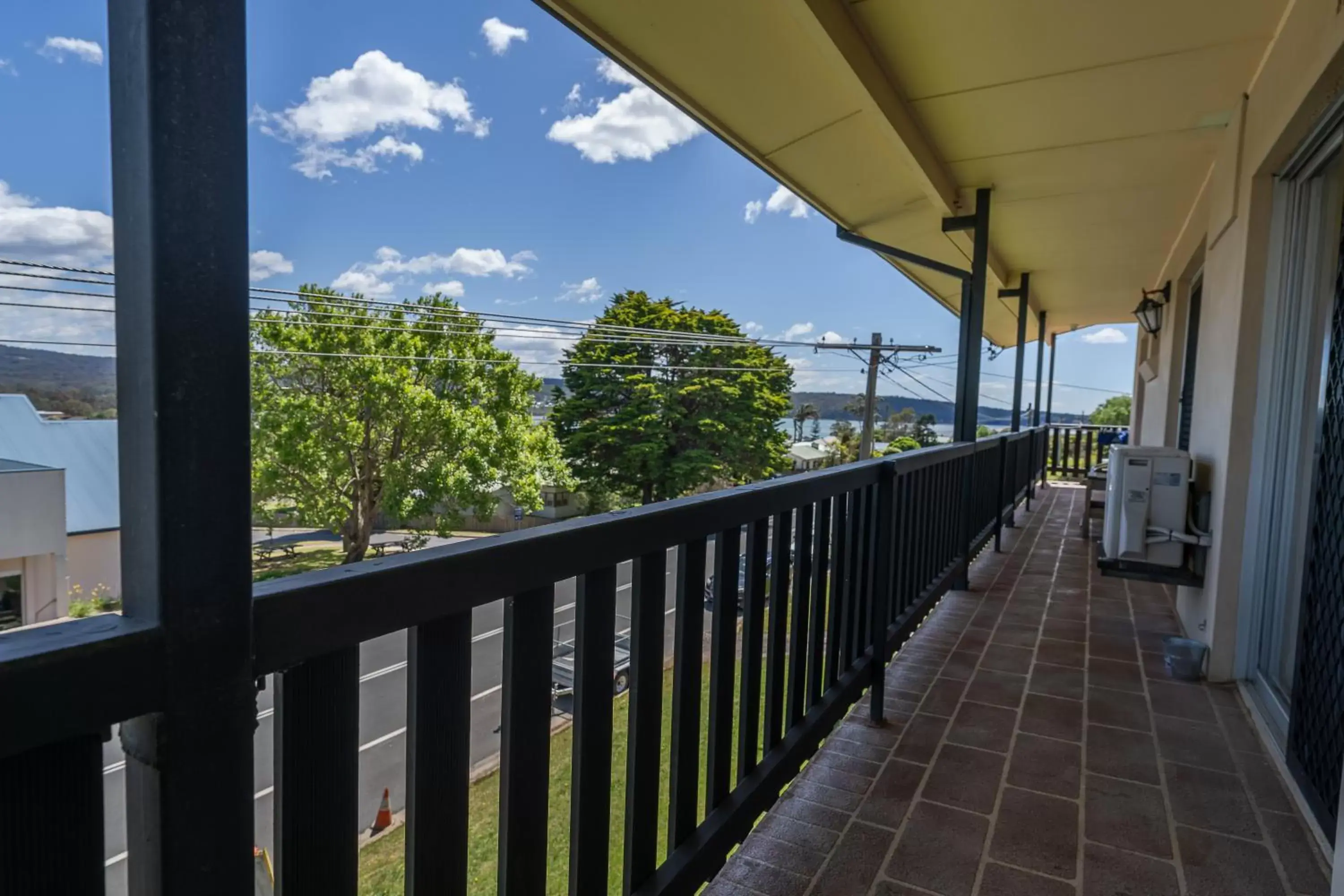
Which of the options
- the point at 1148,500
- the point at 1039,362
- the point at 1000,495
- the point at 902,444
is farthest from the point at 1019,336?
the point at 902,444

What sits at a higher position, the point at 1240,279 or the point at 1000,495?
the point at 1240,279

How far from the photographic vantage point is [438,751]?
860mm

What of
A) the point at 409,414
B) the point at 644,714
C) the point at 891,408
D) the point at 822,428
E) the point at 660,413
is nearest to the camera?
the point at 644,714

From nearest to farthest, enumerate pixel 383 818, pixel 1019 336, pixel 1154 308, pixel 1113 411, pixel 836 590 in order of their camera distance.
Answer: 1. pixel 383 818
2. pixel 836 590
3. pixel 1154 308
4. pixel 1019 336
5. pixel 1113 411

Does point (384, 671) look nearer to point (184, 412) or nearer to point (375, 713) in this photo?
point (375, 713)

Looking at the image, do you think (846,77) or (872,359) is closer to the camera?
(846,77)

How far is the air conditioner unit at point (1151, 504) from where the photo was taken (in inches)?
119

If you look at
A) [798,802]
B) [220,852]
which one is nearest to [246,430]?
[220,852]

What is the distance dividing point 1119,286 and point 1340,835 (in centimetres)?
695

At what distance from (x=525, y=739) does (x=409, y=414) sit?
45.7 ft

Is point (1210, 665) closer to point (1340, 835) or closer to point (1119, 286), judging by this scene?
point (1340, 835)

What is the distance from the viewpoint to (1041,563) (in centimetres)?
485

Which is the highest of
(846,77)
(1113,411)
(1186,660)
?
(846,77)

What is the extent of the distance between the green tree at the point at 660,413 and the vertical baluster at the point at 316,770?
21411 millimetres
